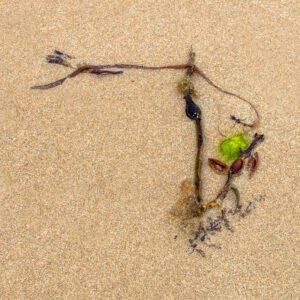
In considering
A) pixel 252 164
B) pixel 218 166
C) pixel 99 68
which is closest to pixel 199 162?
pixel 218 166

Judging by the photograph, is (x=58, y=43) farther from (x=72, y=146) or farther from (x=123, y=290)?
(x=123, y=290)

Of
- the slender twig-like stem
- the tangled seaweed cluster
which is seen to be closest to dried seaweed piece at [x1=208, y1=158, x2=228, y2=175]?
the tangled seaweed cluster

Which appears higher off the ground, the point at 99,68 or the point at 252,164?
the point at 99,68

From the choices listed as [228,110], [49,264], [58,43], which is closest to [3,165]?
[49,264]

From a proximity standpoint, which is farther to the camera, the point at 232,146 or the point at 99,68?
the point at 99,68

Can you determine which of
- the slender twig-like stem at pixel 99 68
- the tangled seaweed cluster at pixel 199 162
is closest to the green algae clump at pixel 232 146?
the tangled seaweed cluster at pixel 199 162

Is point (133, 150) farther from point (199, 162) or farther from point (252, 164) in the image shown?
point (252, 164)

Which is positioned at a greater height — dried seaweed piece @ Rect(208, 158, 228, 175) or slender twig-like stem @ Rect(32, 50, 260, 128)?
slender twig-like stem @ Rect(32, 50, 260, 128)

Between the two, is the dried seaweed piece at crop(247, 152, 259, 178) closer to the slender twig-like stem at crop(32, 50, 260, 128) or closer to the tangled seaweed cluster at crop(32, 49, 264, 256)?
the tangled seaweed cluster at crop(32, 49, 264, 256)
